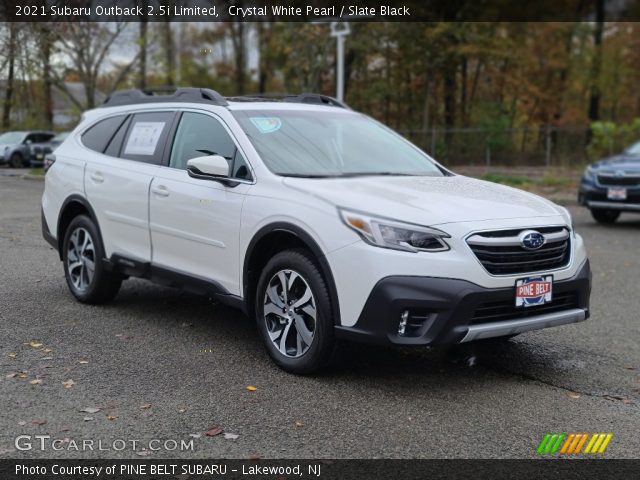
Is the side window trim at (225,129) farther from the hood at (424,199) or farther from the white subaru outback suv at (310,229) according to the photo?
the hood at (424,199)

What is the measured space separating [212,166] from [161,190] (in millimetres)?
779

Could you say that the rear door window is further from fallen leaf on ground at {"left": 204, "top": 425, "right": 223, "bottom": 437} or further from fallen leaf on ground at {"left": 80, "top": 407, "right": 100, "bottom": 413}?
fallen leaf on ground at {"left": 204, "top": 425, "right": 223, "bottom": 437}

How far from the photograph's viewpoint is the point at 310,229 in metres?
4.77

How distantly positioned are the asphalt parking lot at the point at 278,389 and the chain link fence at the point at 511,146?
22263mm

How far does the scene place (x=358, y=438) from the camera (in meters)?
3.99

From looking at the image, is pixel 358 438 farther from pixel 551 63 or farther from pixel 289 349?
pixel 551 63

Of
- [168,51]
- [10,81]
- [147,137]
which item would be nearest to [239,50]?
[168,51]

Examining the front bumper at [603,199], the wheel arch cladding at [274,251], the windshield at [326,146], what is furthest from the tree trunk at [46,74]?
the wheel arch cladding at [274,251]

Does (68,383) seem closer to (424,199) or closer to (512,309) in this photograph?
(424,199)

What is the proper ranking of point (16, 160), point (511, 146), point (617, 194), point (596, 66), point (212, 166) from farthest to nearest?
point (596, 66) → point (511, 146) → point (16, 160) → point (617, 194) → point (212, 166)

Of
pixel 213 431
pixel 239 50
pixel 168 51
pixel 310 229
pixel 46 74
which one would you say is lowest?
pixel 213 431

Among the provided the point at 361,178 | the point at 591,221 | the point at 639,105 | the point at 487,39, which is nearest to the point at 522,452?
the point at 361,178

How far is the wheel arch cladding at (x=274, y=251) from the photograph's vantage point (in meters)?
4.66

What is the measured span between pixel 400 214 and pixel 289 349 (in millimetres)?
1175
